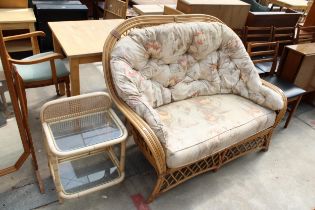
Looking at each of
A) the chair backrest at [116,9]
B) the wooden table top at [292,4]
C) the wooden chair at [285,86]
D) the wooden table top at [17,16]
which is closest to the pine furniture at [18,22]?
the wooden table top at [17,16]

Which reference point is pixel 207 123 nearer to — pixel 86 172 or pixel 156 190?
pixel 156 190

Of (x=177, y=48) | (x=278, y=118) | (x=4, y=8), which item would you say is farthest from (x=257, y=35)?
(x=4, y=8)

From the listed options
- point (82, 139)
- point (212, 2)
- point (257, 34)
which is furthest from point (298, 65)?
point (82, 139)

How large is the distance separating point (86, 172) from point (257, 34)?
7.15 ft

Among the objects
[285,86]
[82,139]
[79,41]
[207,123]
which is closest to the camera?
[82,139]

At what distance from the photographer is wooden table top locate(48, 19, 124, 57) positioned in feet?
6.03

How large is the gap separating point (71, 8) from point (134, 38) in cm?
166

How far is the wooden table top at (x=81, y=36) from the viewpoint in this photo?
1838 millimetres

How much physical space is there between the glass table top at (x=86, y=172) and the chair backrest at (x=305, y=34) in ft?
8.45

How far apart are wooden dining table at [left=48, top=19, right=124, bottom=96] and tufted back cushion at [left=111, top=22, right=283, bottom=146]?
251 mm

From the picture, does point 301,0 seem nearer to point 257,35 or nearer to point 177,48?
point 257,35

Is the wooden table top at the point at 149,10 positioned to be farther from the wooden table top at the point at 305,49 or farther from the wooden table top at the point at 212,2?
the wooden table top at the point at 305,49

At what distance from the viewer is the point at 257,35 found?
2.75 meters

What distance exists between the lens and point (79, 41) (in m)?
1.97
